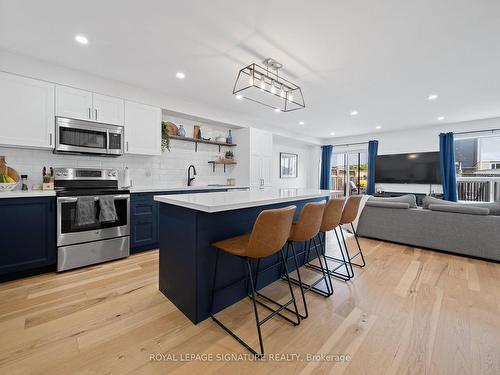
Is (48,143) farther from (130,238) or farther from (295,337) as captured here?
(295,337)

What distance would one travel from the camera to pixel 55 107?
109 inches

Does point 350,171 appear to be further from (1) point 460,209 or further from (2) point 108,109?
(2) point 108,109

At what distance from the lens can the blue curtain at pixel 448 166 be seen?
569 cm

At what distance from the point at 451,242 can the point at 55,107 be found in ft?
18.3

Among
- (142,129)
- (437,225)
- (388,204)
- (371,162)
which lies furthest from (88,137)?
(371,162)

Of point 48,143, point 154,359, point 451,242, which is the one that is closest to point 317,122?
point 451,242

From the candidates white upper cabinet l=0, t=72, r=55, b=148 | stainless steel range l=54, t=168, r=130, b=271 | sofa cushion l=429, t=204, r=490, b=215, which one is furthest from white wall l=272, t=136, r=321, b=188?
white upper cabinet l=0, t=72, r=55, b=148

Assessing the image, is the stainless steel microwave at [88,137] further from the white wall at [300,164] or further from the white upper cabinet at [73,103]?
the white wall at [300,164]

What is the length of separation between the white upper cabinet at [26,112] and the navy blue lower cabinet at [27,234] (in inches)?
28.7

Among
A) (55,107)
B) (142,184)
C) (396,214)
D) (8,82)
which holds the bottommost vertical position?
(396,214)

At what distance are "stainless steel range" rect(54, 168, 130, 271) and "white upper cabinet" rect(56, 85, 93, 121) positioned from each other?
694 millimetres

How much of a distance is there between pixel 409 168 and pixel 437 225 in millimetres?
3523

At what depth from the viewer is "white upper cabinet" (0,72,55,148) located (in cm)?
249

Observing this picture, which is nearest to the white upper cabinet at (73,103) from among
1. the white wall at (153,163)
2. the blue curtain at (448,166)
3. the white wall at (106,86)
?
the white wall at (106,86)
